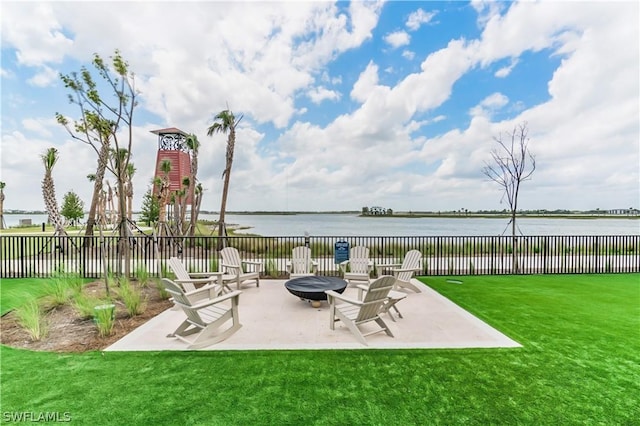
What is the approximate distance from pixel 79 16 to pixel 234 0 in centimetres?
342

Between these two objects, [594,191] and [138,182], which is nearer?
[594,191]

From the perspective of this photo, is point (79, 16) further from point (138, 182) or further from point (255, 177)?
point (138, 182)

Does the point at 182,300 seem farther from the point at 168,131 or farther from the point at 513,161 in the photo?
the point at 168,131

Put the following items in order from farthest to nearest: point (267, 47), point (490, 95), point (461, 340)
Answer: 1. point (490, 95)
2. point (267, 47)
3. point (461, 340)

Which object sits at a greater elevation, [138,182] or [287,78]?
[287,78]

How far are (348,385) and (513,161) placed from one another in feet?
31.3

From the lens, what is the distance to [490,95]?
1380 cm

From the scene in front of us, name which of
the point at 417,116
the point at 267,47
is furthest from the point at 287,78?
the point at 417,116

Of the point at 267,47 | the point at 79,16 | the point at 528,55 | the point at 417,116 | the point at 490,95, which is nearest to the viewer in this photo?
the point at 79,16

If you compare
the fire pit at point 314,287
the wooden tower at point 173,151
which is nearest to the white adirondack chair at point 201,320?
the fire pit at point 314,287

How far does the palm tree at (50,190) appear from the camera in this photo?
1267cm

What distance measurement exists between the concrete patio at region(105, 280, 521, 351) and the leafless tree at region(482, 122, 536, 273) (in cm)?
600

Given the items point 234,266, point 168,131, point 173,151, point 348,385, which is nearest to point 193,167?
point 173,151

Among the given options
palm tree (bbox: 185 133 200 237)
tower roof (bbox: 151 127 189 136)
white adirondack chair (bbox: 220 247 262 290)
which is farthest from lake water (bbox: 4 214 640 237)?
tower roof (bbox: 151 127 189 136)
